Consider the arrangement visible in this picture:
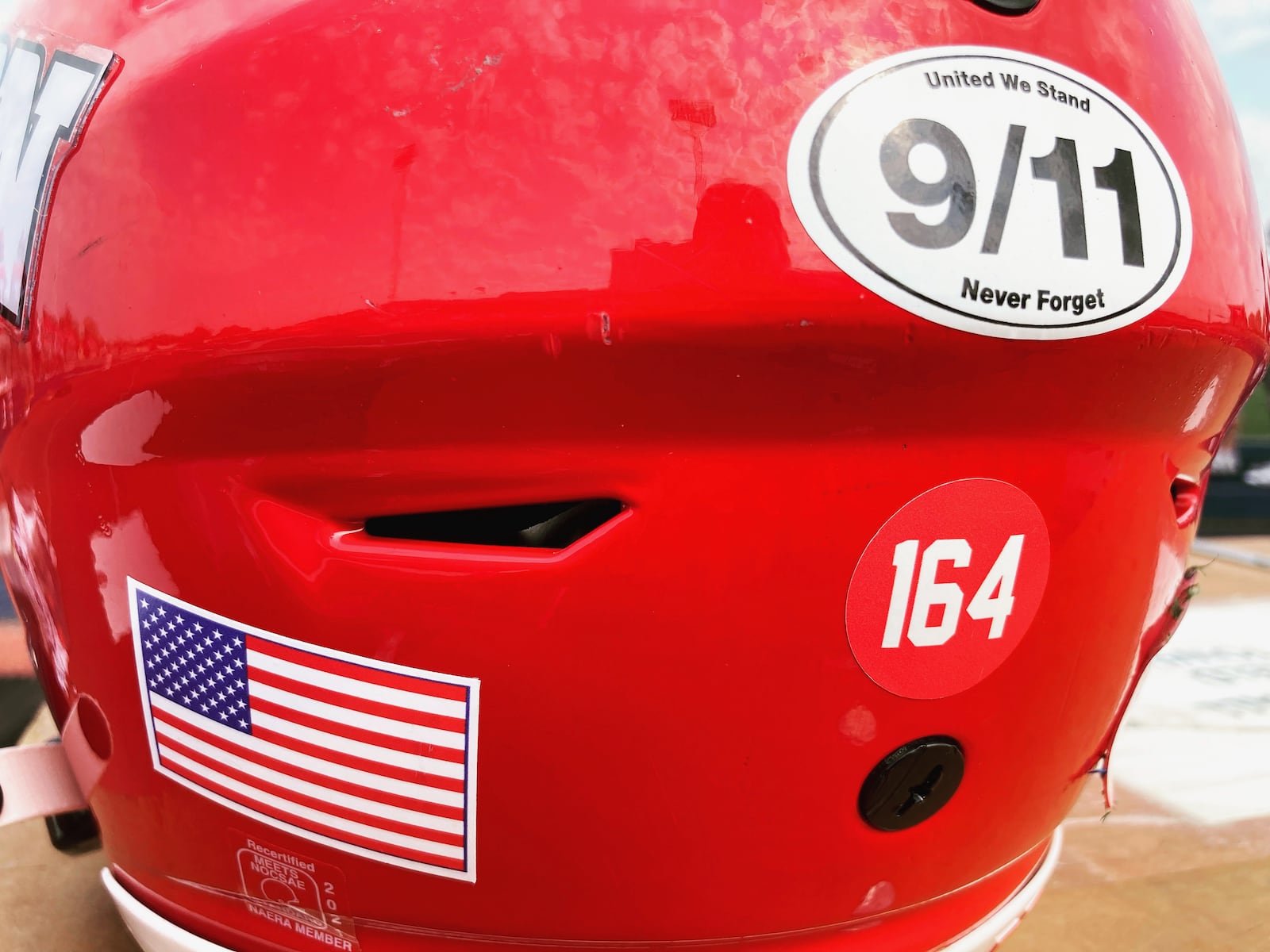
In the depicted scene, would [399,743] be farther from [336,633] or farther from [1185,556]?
[1185,556]

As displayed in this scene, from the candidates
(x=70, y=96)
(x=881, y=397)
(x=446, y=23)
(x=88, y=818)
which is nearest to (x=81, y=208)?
(x=70, y=96)

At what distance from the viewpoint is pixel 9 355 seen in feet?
2.87

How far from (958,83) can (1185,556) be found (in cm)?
51

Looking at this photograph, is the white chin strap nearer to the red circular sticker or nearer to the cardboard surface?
the cardboard surface

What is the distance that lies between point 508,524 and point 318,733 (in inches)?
8.2

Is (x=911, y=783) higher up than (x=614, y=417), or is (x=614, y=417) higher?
(x=614, y=417)

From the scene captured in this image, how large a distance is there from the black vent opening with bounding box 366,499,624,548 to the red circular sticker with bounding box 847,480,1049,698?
0.19m

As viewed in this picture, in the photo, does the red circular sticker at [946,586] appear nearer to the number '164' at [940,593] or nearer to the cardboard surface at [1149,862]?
the number '164' at [940,593]

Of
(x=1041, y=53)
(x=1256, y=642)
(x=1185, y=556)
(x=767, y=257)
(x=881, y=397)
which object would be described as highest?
(x=1041, y=53)

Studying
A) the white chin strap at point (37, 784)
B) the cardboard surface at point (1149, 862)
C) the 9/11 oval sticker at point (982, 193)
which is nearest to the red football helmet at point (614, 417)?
the 9/11 oval sticker at point (982, 193)

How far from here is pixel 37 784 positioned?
1.03 meters

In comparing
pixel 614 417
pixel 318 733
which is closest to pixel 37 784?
pixel 318 733

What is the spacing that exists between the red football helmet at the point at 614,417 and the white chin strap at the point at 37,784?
9.9 inches

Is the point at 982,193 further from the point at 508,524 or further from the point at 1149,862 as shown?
the point at 1149,862
